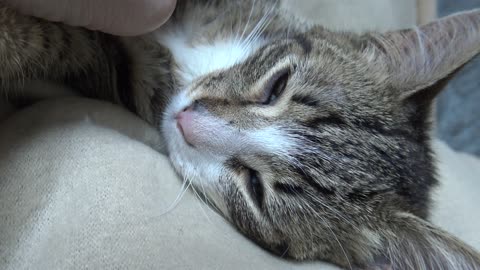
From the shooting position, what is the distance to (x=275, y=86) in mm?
1196

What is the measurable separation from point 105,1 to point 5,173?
0.34m

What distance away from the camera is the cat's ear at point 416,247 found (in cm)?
113

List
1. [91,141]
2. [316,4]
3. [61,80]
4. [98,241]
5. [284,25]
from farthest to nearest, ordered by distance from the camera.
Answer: [316,4]
[284,25]
[61,80]
[91,141]
[98,241]

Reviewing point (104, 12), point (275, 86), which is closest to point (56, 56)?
point (104, 12)

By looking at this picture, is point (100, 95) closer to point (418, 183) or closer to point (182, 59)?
point (182, 59)

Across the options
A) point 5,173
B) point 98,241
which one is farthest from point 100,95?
point 98,241

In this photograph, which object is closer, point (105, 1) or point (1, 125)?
point (105, 1)

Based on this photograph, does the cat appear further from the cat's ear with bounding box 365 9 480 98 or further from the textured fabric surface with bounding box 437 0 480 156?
the textured fabric surface with bounding box 437 0 480 156

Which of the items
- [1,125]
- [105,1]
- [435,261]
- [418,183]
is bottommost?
[1,125]

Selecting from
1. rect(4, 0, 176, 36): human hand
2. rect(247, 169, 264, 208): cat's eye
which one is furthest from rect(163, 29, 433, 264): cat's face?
rect(4, 0, 176, 36): human hand

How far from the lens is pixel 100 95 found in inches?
47.4

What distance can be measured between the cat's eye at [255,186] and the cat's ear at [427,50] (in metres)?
0.42

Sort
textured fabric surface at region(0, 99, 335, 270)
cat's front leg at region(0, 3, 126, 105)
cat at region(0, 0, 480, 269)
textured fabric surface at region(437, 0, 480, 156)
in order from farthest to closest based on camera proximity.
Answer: textured fabric surface at region(437, 0, 480, 156) < cat at region(0, 0, 480, 269) < cat's front leg at region(0, 3, 126, 105) < textured fabric surface at region(0, 99, 335, 270)

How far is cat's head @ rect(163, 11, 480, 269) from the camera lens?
1.13 meters
